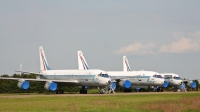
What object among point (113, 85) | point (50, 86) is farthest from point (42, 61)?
point (113, 85)

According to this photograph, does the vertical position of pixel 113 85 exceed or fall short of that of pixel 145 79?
it falls short

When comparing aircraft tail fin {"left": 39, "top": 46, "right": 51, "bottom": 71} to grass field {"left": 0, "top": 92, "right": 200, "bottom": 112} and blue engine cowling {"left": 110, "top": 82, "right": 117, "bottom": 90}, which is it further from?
grass field {"left": 0, "top": 92, "right": 200, "bottom": 112}

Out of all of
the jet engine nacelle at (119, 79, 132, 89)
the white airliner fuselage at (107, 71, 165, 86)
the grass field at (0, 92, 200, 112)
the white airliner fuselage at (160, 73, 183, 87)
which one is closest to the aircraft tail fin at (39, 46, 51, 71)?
the jet engine nacelle at (119, 79, 132, 89)

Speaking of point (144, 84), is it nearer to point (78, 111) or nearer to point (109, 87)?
point (109, 87)

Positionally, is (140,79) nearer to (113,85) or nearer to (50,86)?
(113,85)

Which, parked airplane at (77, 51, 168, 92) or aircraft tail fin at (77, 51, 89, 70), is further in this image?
aircraft tail fin at (77, 51, 89, 70)

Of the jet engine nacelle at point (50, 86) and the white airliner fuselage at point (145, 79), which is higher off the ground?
the white airliner fuselage at point (145, 79)

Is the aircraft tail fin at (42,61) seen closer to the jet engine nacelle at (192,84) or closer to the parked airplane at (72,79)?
the parked airplane at (72,79)

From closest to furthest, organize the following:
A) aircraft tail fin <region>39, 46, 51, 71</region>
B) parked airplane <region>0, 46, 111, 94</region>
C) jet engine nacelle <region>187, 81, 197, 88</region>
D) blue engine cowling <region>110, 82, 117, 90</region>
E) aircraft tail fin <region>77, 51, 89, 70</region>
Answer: parked airplane <region>0, 46, 111, 94</region> → blue engine cowling <region>110, 82, 117, 90</region> → aircraft tail fin <region>39, 46, 51, 71</region> → aircraft tail fin <region>77, 51, 89, 70</region> → jet engine nacelle <region>187, 81, 197, 88</region>

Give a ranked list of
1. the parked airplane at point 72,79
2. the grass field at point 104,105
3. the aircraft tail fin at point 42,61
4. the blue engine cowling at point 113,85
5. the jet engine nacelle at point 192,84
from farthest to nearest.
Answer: the jet engine nacelle at point 192,84, the aircraft tail fin at point 42,61, the blue engine cowling at point 113,85, the parked airplane at point 72,79, the grass field at point 104,105

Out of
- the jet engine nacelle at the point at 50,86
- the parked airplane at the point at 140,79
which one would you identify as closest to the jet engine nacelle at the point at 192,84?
the parked airplane at the point at 140,79

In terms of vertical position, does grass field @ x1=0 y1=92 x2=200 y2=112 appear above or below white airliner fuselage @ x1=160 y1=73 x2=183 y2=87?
below

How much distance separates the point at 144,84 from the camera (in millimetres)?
72062

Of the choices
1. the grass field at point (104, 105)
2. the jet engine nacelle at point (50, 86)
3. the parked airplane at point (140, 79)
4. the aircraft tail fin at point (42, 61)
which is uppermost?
the aircraft tail fin at point (42, 61)
